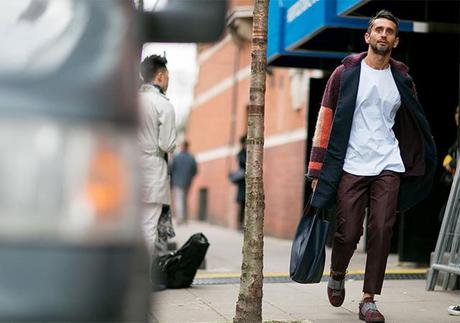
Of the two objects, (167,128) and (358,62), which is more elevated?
(358,62)

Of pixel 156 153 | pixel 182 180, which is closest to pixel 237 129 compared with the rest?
pixel 182 180

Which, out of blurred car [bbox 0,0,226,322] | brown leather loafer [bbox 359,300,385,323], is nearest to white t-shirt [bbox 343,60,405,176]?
brown leather loafer [bbox 359,300,385,323]

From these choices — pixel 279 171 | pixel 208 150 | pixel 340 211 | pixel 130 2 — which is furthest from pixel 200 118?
pixel 130 2

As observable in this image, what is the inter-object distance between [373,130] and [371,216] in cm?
56

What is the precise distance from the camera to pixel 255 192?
205 inches

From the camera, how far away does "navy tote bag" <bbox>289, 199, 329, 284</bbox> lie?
5406 mm

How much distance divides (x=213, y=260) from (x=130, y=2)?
25.5 feet

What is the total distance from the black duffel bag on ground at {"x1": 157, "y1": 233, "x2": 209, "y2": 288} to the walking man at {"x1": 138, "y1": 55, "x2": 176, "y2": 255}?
65 cm

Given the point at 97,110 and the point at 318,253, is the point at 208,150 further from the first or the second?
the point at 97,110

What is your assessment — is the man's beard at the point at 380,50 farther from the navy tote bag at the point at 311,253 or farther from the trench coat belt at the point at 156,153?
the trench coat belt at the point at 156,153

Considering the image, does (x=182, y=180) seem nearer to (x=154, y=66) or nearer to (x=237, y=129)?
(x=237, y=129)

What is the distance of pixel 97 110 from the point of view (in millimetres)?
2148

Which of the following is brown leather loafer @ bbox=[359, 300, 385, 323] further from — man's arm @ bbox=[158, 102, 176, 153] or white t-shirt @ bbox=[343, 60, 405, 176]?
man's arm @ bbox=[158, 102, 176, 153]

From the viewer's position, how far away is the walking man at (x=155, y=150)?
6.15m
